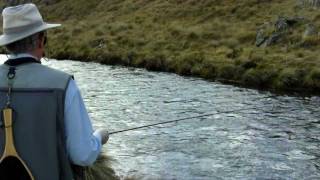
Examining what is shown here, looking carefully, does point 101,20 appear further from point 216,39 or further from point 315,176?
point 315,176

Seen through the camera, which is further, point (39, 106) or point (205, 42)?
point (205, 42)

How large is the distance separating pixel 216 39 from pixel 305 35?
6001mm

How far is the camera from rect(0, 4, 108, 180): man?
3359 millimetres

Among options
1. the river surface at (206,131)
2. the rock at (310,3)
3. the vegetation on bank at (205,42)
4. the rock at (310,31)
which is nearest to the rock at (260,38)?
the vegetation on bank at (205,42)

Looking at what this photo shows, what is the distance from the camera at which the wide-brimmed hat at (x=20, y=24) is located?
11.3 ft

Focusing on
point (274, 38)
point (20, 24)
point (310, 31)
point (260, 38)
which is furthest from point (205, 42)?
point (20, 24)

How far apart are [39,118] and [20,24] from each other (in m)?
0.62

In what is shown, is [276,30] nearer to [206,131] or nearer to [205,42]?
[205,42]

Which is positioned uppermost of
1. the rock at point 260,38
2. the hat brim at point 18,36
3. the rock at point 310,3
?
the hat brim at point 18,36

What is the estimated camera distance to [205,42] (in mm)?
31094

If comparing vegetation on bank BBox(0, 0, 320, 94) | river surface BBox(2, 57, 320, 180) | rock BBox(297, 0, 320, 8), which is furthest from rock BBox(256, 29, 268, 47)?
river surface BBox(2, 57, 320, 180)

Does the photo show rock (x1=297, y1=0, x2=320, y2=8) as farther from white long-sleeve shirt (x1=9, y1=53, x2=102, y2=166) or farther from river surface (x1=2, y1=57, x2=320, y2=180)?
white long-sleeve shirt (x1=9, y1=53, x2=102, y2=166)

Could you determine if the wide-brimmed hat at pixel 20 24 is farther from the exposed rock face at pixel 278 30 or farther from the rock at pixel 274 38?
the rock at pixel 274 38

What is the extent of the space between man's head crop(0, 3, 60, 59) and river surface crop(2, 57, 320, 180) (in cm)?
752
